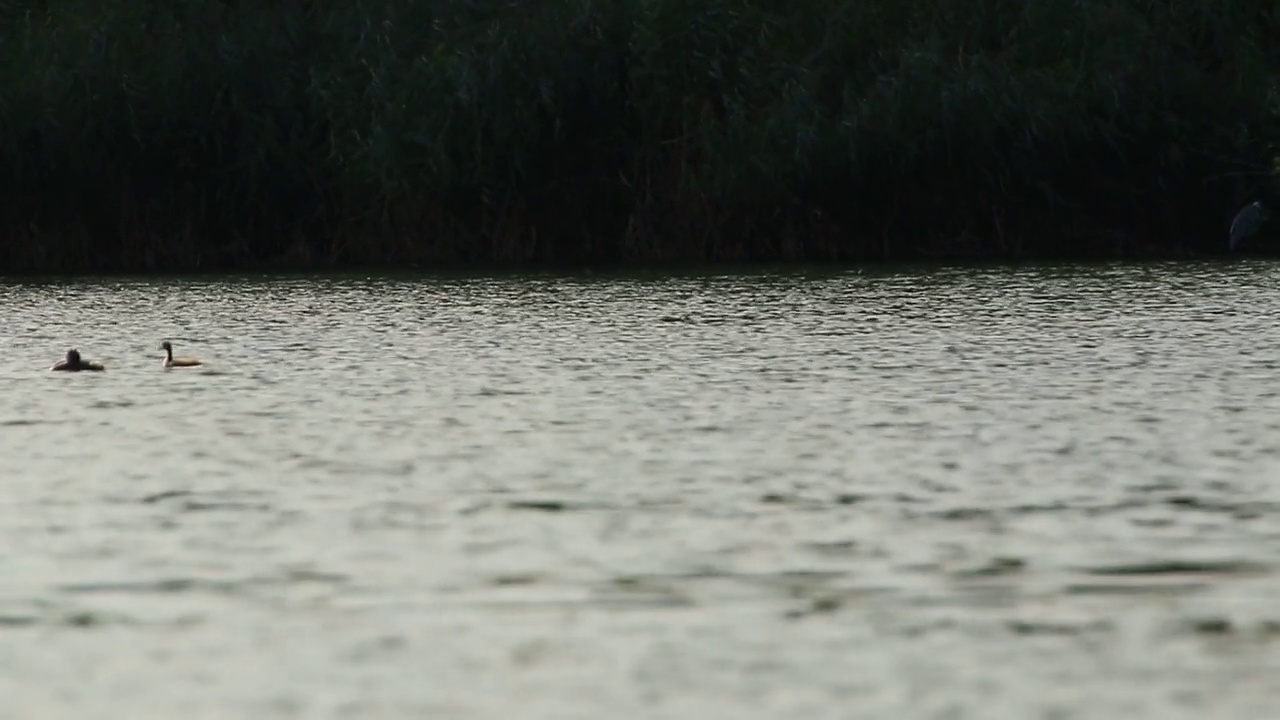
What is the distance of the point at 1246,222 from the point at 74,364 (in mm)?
19840

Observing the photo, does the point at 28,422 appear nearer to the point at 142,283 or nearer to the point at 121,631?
the point at 121,631

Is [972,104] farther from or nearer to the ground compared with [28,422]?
farther from the ground

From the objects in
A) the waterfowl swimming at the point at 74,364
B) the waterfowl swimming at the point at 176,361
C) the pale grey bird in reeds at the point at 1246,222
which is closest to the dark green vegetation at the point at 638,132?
the pale grey bird in reeds at the point at 1246,222

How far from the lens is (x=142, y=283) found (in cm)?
3369

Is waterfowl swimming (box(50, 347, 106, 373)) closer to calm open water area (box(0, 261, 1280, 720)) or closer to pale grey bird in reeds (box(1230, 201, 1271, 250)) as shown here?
calm open water area (box(0, 261, 1280, 720))

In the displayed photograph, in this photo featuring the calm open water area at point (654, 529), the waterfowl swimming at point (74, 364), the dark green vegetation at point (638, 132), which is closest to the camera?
the calm open water area at point (654, 529)

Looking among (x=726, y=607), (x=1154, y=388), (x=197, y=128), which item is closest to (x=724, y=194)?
(x=197, y=128)

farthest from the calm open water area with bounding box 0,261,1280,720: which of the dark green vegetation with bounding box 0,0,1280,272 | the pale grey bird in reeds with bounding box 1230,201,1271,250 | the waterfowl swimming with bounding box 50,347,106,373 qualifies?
the dark green vegetation with bounding box 0,0,1280,272

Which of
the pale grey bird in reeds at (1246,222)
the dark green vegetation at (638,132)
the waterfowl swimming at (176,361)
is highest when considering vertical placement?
the dark green vegetation at (638,132)

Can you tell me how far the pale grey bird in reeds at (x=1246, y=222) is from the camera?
3375cm

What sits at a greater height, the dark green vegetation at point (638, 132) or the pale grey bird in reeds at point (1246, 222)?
the dark green vegetation at point (638, 132)

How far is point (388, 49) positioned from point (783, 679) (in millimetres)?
31122

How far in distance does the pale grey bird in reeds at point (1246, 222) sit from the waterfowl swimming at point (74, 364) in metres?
19.4

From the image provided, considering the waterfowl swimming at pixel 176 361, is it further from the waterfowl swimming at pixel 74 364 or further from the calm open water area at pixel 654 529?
the waterfowl swimming at pixel 74 364
